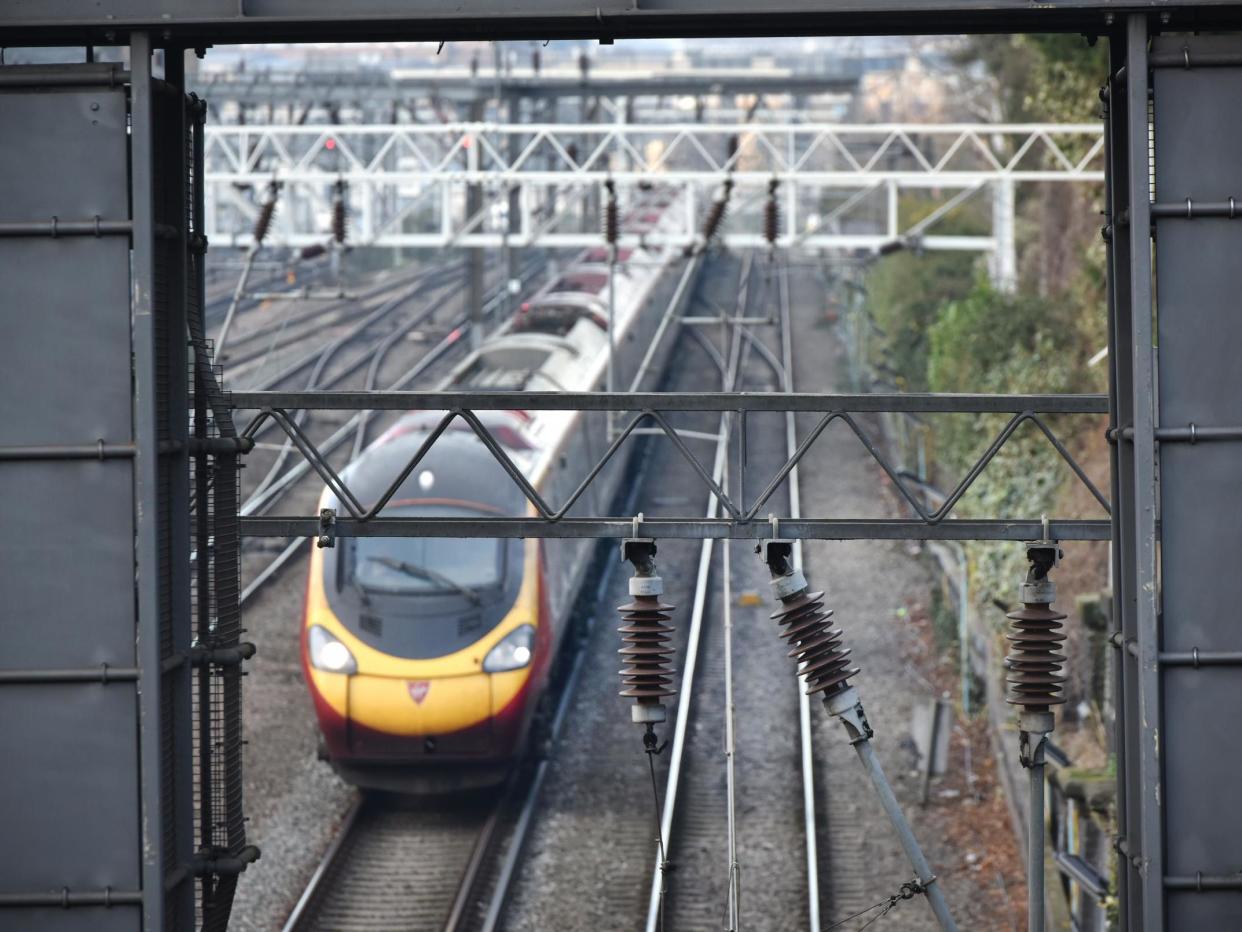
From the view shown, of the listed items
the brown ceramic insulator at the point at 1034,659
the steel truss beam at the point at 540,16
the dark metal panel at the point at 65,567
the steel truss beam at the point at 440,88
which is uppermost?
the steel truss beam at the point at 440,88

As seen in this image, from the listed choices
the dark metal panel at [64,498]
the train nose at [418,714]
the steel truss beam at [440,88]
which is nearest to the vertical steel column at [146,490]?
the dark metal panel at [64,498]

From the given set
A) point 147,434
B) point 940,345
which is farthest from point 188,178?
point 940,345

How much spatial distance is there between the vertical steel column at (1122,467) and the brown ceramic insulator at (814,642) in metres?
1.44

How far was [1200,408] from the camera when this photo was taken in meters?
6.84

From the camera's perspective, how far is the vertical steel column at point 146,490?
692 cm

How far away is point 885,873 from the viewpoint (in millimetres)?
13258

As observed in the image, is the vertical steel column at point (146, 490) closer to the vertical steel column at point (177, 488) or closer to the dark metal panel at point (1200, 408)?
the vertical steel column at point (177, 488)

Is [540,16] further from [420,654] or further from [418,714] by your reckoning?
[418,714]

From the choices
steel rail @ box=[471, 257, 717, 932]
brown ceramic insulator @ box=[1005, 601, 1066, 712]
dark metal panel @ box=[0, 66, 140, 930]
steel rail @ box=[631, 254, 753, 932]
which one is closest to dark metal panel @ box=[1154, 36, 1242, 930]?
brown ceramic insulator @ box=[1005, 601, 1066, 712]

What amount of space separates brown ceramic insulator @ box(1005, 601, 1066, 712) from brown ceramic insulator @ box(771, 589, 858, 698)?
812mm

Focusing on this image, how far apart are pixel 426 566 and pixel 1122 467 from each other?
294 inches

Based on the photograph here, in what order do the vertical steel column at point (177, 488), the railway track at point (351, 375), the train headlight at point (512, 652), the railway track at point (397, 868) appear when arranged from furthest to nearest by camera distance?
the railway track at point (351, 375)
the train headlight at point (512, 652)
the railway track at point (397, 868)
the vertical steel column at point (177, 488)

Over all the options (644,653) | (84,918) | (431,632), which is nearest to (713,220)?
(431,632)

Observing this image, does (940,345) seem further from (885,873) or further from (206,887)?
(206,887)
